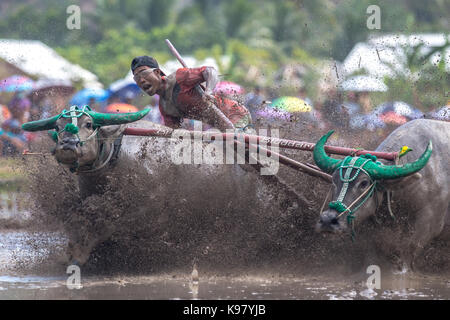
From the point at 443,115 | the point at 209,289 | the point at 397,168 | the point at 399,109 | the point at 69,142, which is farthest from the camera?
the point at 399,109

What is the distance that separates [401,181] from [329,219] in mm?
742

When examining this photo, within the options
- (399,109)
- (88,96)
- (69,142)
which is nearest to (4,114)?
(88,96)

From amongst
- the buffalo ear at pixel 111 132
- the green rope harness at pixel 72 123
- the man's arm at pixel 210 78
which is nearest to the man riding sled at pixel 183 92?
the man's arm at pixel 210 78

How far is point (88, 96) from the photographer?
1652 cm

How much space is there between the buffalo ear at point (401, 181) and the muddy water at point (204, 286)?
0.81 metres

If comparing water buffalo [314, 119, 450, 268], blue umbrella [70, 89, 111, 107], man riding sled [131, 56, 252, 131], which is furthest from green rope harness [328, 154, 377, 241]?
blue umbrella [70, 89, 111, 107]

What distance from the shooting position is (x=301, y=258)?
25.1 ft

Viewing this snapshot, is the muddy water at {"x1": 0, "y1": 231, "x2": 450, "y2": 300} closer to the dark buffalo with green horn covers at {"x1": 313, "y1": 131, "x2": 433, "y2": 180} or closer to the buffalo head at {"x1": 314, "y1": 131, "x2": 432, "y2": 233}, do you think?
the buffalo head at {"x1": 314, "y1": 131, "x2": 432, "y2": 233}

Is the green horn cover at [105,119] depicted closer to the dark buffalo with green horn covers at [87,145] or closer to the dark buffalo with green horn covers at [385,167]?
the dark buffalo with green horn covers at [87,145]

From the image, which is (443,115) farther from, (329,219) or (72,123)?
(72,123)

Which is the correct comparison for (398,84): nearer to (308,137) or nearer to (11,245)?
(308,137)

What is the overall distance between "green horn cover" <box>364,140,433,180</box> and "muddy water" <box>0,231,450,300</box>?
37.3 inches

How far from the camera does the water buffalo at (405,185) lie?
6.60 metres
